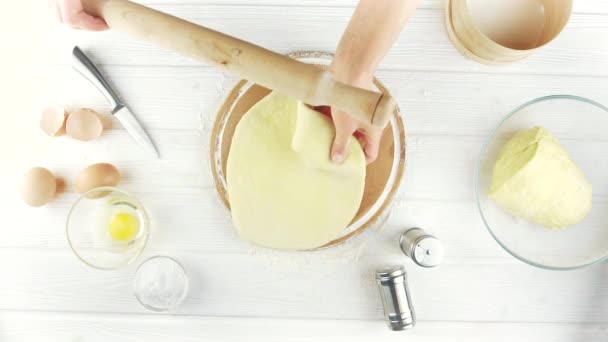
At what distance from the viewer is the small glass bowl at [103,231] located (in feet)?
2.60

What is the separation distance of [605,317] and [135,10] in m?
0.91

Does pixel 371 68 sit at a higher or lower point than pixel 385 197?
higher

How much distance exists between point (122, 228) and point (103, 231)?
1.6 inches

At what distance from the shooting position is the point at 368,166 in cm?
75

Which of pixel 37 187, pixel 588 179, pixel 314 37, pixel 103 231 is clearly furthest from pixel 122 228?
pixel 588 179

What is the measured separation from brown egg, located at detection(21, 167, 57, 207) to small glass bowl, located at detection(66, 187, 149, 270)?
54 mm

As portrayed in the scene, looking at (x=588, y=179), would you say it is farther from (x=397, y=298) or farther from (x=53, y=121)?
(x=53, y=121)

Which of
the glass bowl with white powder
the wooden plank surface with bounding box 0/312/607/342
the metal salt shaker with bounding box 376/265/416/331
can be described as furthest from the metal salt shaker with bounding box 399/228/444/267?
the glass bowl with white powder

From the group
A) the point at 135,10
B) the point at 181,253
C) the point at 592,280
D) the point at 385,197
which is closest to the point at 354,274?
the point at 385,197

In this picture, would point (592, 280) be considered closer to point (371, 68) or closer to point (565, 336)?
point (565, 336)

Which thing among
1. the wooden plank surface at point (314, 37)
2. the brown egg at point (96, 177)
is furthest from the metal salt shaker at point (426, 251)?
the brown egg at point (96, 177)

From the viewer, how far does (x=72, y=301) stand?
2.75ft

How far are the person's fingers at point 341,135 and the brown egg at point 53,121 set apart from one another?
0.48m

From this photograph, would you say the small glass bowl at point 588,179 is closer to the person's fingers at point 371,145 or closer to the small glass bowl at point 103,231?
the person's fingers at point 371,145
